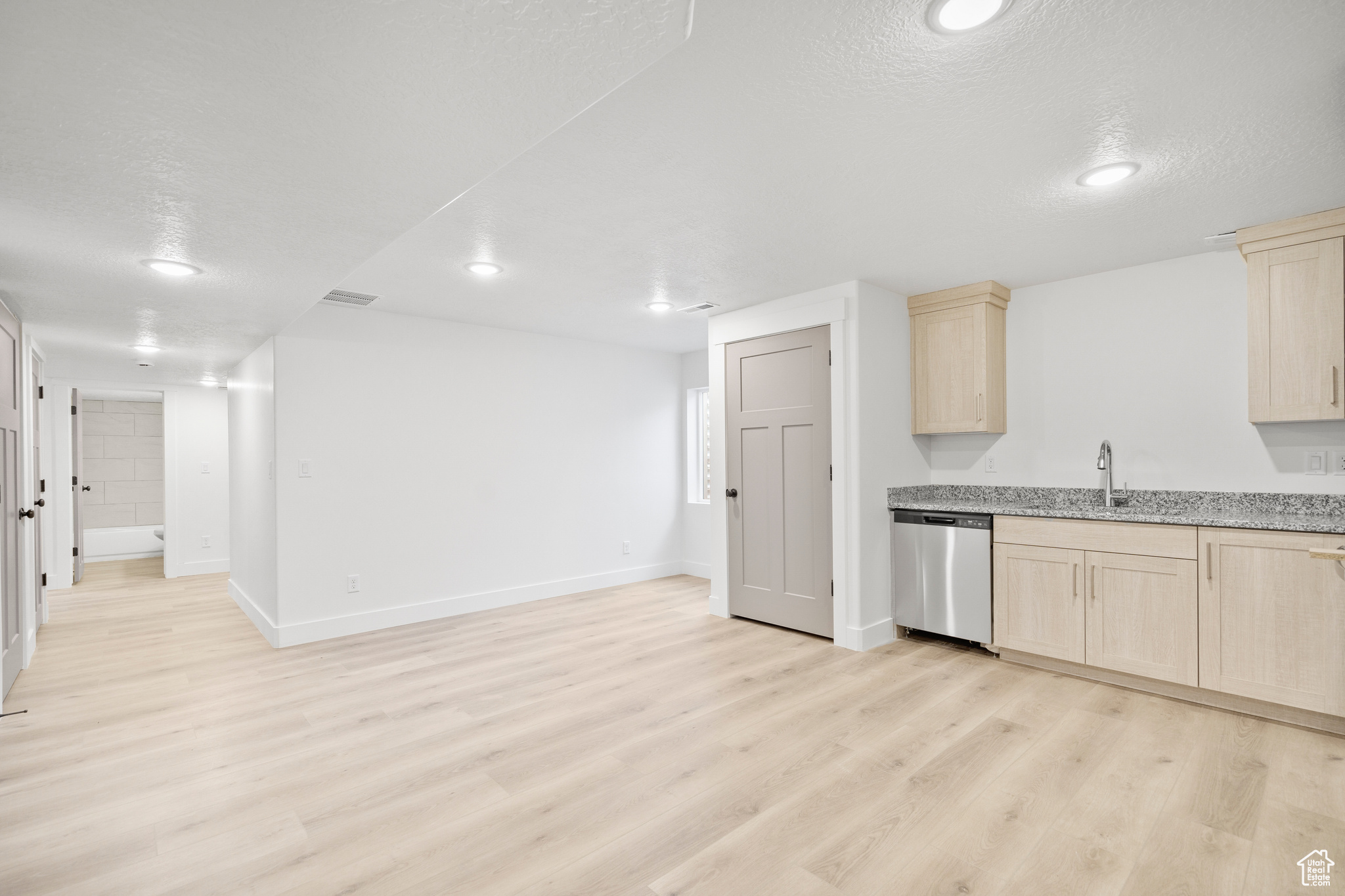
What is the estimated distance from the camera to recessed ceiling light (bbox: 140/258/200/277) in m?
2.63

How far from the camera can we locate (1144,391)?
361cm

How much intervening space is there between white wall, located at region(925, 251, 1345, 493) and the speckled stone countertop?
5cm

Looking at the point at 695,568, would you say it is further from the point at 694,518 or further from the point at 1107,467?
the point at 1107,467

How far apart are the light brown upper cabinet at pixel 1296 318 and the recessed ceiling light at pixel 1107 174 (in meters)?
1.11

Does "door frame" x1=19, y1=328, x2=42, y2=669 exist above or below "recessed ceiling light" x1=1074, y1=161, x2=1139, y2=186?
below

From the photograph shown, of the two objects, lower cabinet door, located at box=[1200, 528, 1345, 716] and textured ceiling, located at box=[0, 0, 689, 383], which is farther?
lower cabinet door, located at box=[1200, 528, 1345, 716]

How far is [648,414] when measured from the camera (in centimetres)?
620

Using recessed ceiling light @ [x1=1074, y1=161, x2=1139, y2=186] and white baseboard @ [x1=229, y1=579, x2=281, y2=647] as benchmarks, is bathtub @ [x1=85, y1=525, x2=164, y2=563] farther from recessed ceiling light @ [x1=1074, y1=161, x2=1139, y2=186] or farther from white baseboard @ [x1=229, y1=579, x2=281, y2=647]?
recessed ceiling light @ [x1=1074, y1=161, x2=1139, y2=186]

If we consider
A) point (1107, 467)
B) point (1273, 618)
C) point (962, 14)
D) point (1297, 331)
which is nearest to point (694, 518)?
point (1107, 467)

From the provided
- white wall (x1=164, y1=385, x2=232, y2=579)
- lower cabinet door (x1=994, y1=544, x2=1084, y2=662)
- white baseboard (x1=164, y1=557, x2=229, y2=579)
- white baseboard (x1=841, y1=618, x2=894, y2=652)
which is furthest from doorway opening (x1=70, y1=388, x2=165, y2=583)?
lower cabinet door (x1=994, y1=544, x2=1084, y2=662)

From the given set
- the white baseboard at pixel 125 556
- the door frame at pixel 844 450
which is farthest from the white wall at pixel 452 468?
the white baseboard at pixel 125 556

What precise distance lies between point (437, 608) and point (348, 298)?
2286 mm

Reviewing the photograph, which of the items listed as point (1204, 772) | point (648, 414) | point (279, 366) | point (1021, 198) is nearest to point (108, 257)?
point (279, 366)

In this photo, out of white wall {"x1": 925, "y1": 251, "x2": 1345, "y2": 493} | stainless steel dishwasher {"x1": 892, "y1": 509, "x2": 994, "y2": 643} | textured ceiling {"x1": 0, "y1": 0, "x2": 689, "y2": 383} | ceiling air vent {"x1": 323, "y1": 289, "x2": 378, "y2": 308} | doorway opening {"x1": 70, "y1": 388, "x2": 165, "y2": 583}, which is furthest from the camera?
doorway opening {"x1": 70, "y1": 388, "x2": 165, "y2": 583}
